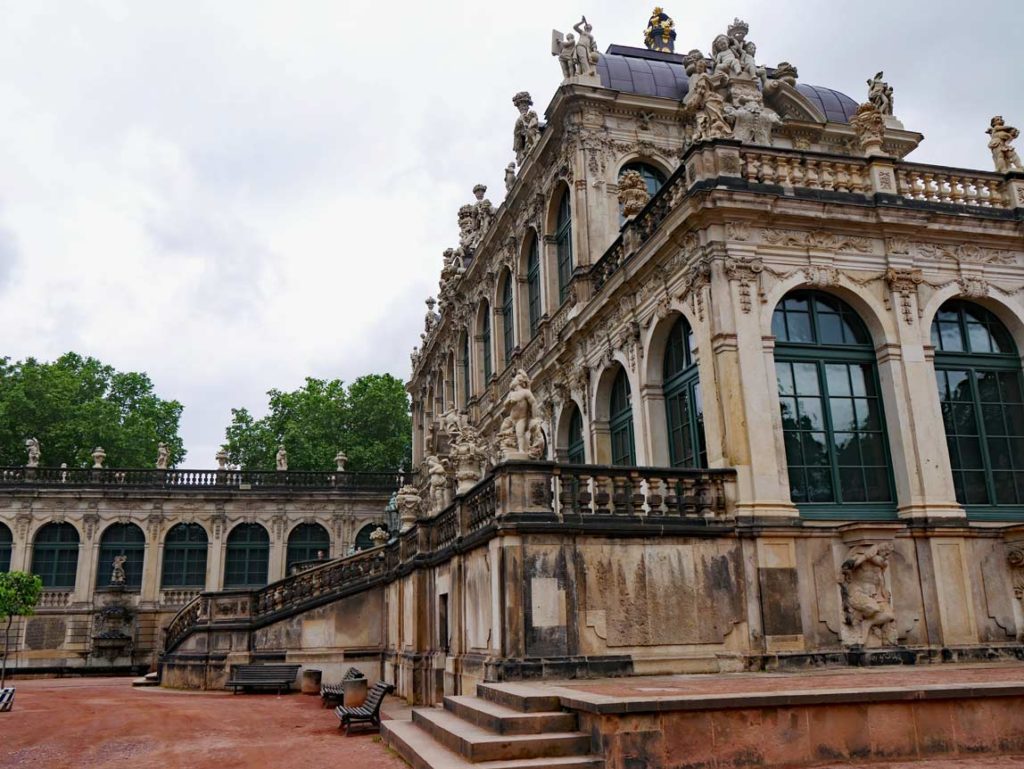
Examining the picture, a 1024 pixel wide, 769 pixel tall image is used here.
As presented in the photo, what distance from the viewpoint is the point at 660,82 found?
2331cm

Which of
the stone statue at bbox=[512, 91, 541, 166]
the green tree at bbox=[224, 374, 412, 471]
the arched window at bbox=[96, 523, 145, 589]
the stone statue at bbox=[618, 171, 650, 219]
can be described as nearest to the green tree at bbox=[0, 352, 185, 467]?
the green tree at bbox=[224, 374, 412, 471]

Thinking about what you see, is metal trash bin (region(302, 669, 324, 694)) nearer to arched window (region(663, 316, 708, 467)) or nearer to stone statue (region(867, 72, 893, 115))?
arched window (region(663, 316, 708, 467))

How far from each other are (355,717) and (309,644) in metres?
8.29

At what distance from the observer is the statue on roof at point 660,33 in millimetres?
29688

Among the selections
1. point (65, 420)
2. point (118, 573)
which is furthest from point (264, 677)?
point (65, 420)

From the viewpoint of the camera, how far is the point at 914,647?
1278 cm

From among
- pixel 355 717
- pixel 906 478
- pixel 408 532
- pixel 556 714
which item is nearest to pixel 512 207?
pixel 408 532

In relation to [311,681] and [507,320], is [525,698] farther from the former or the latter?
[507,320]

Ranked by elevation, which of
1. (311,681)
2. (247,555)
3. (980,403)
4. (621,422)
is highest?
(621,422)

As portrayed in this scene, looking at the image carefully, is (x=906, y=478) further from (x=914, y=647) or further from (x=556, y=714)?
(x=556, y=714)

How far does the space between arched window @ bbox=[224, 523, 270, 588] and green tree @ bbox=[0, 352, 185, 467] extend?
11.1 m

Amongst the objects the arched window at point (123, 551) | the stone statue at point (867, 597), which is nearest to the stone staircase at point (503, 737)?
the stone statue at point (867, 597)

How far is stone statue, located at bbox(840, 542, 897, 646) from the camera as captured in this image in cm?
1270

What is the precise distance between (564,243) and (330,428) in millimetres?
30682
